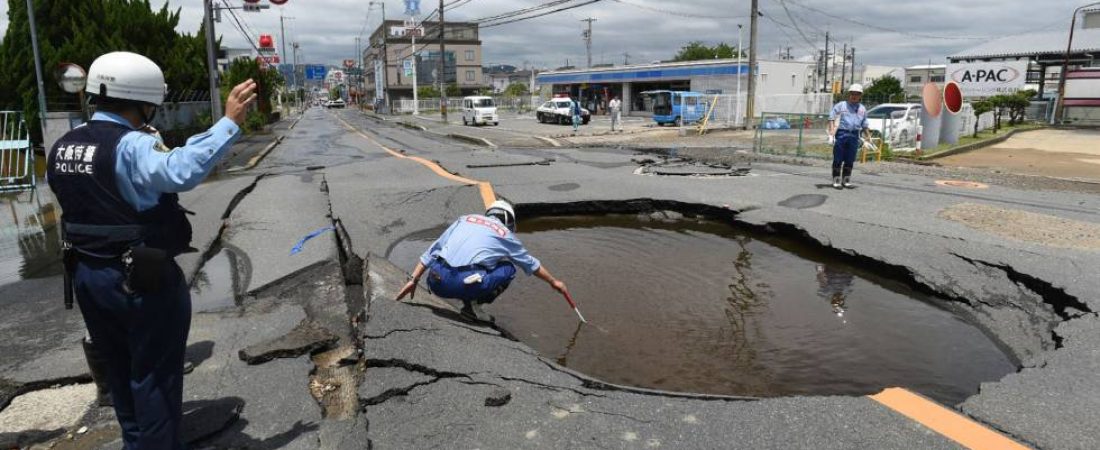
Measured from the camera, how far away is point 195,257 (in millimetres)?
6395

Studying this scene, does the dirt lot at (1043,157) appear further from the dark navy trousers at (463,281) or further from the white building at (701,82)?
the white building at (701,82)

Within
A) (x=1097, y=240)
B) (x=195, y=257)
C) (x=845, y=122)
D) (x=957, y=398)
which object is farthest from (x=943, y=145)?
(x=195, y=257)

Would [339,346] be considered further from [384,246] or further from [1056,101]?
[1056,101]

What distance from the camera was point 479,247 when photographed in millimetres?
4562

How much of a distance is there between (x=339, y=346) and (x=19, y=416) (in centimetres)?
163

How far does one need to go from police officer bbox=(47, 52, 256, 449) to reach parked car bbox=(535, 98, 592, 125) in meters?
35.3

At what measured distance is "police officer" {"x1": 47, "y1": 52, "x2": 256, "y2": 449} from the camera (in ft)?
7.75

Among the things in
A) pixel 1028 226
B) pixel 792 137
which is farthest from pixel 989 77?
pixel 1028 226

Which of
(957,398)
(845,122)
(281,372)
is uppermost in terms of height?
(845,122)

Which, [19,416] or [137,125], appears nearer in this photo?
[137,125]

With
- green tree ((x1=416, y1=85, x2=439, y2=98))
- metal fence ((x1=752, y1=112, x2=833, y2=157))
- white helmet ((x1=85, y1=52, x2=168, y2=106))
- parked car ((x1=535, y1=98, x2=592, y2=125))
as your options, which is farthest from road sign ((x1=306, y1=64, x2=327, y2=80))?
white helmet ((x1=85, y1=52, x2=168, y2=106))

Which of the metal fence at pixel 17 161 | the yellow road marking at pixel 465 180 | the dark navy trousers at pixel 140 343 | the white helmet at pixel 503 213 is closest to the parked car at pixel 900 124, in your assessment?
the yellow road marking at pixel 465 180

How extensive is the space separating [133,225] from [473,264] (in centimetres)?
234

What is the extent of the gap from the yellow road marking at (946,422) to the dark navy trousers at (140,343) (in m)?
3.28
